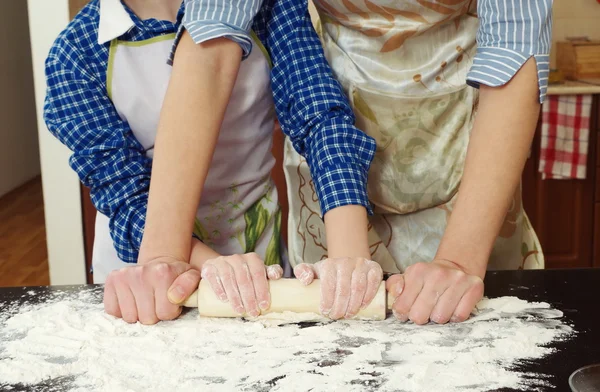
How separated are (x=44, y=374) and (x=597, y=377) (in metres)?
0.49

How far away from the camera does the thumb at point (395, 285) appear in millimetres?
809

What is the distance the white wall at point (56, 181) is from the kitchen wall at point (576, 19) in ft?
6.69

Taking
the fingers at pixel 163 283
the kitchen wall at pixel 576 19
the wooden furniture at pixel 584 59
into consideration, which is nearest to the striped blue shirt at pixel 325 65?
the fingers at pixel 163 283

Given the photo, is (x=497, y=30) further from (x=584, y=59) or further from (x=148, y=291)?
(x=584, y=59)

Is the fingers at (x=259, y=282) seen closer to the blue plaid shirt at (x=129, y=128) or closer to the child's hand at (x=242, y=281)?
the child's hand at (x=242, y=281)

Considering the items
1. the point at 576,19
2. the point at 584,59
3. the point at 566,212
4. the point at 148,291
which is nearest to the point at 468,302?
the point at 148,291

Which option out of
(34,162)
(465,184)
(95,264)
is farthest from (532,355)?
(34,162)

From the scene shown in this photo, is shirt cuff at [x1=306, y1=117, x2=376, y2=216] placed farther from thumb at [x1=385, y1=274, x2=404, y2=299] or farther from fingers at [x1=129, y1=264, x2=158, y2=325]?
fingers at [x1=129, y1=264, x2=158, y2=325]

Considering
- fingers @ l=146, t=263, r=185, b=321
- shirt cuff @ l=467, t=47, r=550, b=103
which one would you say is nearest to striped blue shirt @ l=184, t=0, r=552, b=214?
shirt cuff @ l=467, t=47, r=550, b=103

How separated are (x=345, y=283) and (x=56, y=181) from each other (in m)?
1.77

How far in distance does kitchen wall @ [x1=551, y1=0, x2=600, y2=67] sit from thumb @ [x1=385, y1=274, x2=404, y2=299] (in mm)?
2578

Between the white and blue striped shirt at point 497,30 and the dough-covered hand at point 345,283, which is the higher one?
the white and blue striped shirt at point 497,30

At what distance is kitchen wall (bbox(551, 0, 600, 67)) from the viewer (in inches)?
124

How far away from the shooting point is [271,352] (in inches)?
28.4
